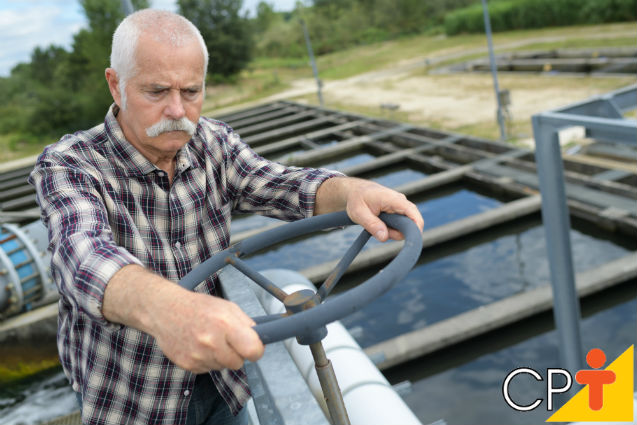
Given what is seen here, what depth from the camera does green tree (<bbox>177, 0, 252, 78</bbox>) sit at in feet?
111

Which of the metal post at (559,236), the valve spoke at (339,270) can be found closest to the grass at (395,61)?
the metal post at (559,236)

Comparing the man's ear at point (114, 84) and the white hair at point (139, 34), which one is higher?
the white hair at point (139, 34)

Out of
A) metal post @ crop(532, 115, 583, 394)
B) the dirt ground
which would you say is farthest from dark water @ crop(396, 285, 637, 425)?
the dirt ground

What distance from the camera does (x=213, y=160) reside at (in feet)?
6.22

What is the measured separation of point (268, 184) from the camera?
1.90 m

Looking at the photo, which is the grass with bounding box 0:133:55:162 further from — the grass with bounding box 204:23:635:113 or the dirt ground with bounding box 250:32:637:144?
the dirt ground with bounding box 250:32:637:144

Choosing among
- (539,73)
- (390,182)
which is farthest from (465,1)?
(390,182)

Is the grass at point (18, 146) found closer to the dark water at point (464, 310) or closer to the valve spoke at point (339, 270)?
the dark water at point (464, 310)

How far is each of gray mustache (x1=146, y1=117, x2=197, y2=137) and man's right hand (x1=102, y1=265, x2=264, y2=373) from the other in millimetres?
616

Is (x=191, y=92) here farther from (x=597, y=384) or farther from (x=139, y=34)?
(x=597, y=384)

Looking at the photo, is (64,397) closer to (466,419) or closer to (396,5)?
(466,419)

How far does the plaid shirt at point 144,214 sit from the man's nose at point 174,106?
21cm

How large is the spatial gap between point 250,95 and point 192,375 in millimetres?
29100

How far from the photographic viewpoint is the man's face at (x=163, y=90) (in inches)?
57.4
